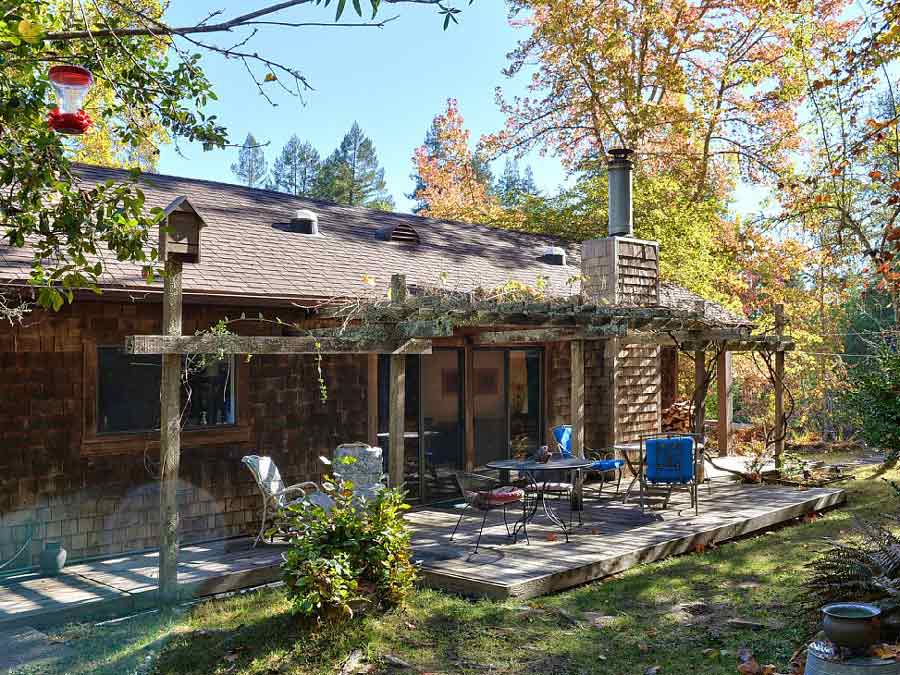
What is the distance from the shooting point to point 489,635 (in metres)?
5.55

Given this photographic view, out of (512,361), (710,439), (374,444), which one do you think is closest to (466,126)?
(710,439)

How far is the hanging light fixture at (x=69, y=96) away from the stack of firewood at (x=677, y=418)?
1305cm

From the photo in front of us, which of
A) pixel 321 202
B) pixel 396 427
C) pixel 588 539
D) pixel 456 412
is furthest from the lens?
pixel 321 202

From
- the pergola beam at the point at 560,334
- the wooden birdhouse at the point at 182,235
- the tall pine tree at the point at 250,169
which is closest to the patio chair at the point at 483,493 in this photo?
the pergola beam at the point at 560,334

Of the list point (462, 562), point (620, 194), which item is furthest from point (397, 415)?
point (620, 194)

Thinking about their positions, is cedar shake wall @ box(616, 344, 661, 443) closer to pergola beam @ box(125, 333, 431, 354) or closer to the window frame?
the window frame

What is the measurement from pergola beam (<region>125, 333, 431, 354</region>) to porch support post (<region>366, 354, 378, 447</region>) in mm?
2815

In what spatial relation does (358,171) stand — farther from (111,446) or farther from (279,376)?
(111,446)

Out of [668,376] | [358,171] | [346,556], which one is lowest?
[346,556]

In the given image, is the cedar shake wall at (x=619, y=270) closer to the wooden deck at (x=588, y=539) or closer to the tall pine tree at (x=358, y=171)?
the wooden deck at (x=588, y=539)

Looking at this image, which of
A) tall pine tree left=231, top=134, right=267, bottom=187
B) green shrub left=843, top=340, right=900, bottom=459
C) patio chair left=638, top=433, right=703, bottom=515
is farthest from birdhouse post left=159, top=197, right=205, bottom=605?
tall pine tree left=231, top=134, right=267, bottom=187

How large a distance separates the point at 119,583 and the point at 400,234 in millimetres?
6974

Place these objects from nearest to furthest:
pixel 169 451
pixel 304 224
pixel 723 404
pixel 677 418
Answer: pixel 169 451 → pixel 304 224 → pixel 723 404 → pixel 677 418

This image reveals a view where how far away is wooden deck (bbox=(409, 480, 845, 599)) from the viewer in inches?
262
